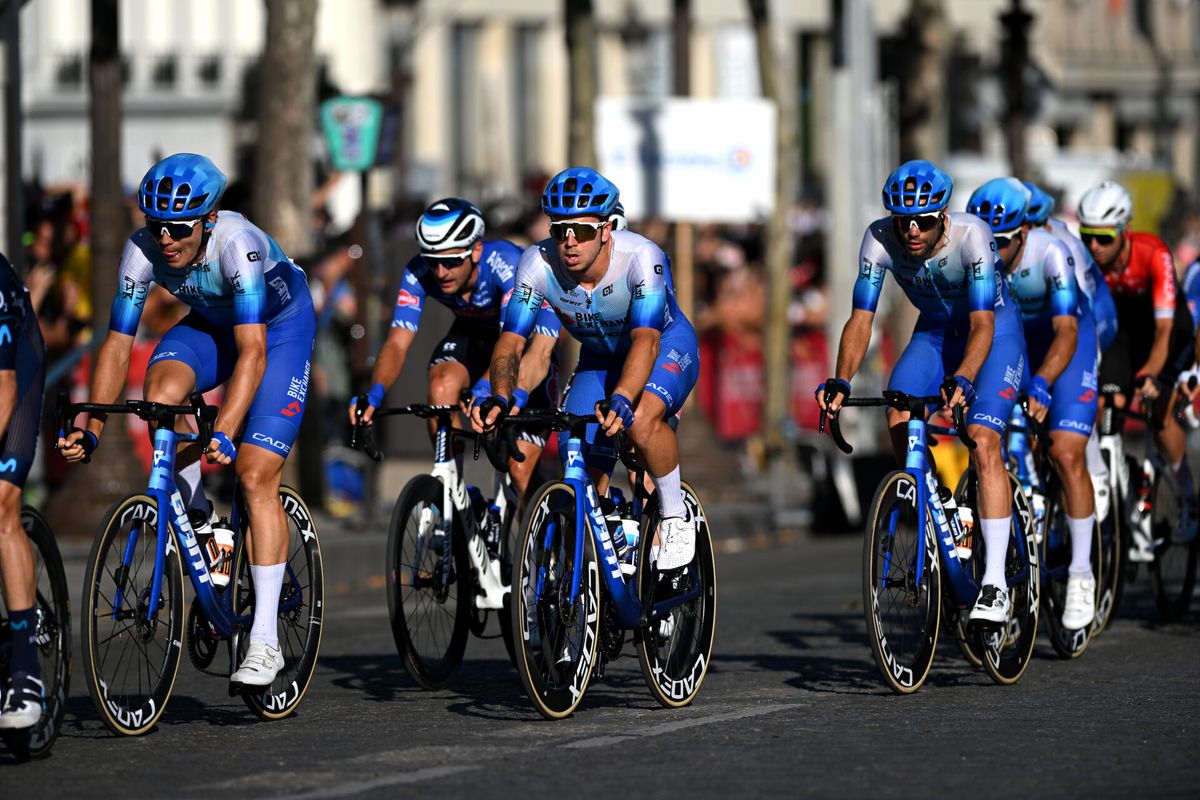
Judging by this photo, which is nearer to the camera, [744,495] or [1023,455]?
[1023,455]

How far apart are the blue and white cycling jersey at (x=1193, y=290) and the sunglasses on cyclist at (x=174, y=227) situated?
634cm

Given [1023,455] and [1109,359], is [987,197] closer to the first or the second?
[1023,455]

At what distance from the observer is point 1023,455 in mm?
13070

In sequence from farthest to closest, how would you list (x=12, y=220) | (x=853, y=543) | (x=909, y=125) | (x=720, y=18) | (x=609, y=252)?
(x=720, y=18)
(x=909, y=125)
(x=853, y=543)
(x=12, y=220)
(x=609, y=252)

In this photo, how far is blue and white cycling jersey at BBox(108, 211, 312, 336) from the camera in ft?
34.4

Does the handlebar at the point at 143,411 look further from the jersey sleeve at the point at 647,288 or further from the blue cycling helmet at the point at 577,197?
the jersey sleeve at the point at 647,288

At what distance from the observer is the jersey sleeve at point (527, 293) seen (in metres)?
11.0

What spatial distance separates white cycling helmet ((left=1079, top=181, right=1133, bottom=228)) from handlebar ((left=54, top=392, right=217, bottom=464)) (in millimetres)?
5481

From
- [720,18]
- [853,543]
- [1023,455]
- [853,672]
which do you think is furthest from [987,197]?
[720,18]

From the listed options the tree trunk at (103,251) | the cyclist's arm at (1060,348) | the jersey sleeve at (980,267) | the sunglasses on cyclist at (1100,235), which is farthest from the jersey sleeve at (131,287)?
the tree trunk at (103,251)

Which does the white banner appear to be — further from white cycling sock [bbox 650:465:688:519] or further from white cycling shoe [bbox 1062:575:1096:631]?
white cycling sock [bbox 650:465:688:519]

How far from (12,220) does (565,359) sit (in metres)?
7.95

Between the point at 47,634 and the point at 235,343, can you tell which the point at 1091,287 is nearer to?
the point at 235,343

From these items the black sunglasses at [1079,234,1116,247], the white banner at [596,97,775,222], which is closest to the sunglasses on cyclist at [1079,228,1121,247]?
the black sunglasses at [1079,234,1116,247]
